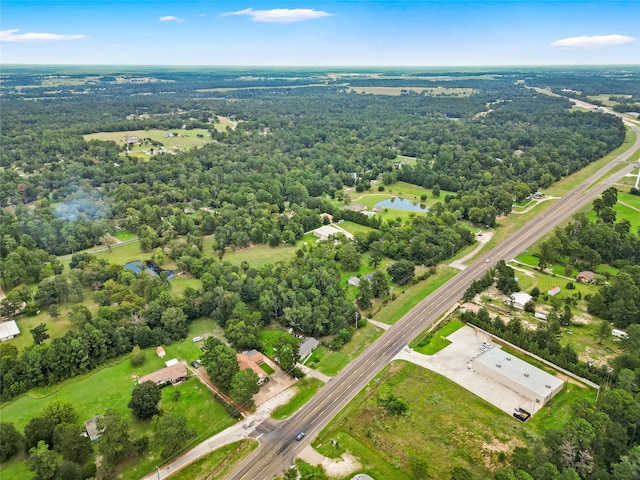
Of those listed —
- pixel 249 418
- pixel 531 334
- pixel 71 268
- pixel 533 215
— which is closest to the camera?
pixel 249 418

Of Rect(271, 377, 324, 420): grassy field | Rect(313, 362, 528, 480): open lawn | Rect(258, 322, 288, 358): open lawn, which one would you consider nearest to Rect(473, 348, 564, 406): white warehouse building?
Rect(313, 362, 528, 480): open lawn

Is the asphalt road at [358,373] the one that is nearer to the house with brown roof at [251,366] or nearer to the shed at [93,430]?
the house with brown roof at [251,366]

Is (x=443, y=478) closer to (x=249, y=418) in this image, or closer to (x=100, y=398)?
(x=249, y=418)

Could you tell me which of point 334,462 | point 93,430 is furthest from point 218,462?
point 93,430

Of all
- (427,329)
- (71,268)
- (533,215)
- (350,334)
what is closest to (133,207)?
(71,268)

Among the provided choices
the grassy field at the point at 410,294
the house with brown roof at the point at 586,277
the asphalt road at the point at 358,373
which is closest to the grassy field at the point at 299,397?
the asphalt road at the point at 358,373
